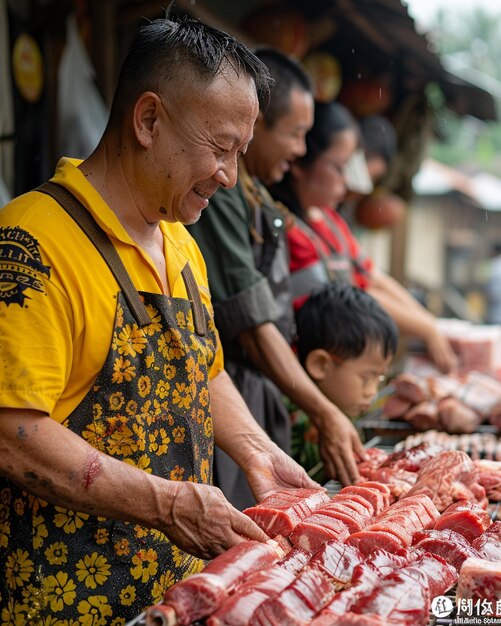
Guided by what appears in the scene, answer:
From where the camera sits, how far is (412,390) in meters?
6.12

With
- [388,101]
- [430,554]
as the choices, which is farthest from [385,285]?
[430,554]

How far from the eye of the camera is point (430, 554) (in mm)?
2637

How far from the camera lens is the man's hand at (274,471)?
3180 millimetres

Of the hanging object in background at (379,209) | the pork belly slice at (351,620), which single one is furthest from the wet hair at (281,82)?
the hanging object in background at (379,209)

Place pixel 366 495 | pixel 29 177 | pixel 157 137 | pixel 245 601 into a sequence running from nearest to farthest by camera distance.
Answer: pixel 245 601, pixel 157 137, pixel 366 495, pixel 29 177

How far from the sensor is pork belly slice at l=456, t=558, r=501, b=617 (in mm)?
2445

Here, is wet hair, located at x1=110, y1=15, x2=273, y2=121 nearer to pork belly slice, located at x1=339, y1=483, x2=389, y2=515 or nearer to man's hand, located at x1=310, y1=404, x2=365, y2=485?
pork belly slice, located at x1=339, y1=483, x2=389, y2=515

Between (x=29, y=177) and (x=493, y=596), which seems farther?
(x=29, y=177)

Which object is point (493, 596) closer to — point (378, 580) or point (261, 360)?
point (378, 580)

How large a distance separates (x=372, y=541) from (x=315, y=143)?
3.37 meters

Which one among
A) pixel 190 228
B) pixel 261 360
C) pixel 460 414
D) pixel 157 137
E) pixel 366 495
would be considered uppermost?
pixel 157 137

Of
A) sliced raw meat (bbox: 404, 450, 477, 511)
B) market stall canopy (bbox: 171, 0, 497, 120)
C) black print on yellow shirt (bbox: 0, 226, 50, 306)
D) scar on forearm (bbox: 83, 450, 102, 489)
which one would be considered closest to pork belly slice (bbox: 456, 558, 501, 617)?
sliced raw meat (bbox: 404, 450, 477, 511)

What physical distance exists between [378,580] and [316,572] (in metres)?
0.18

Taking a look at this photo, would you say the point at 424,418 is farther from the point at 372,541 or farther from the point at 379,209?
the point at 379,209
